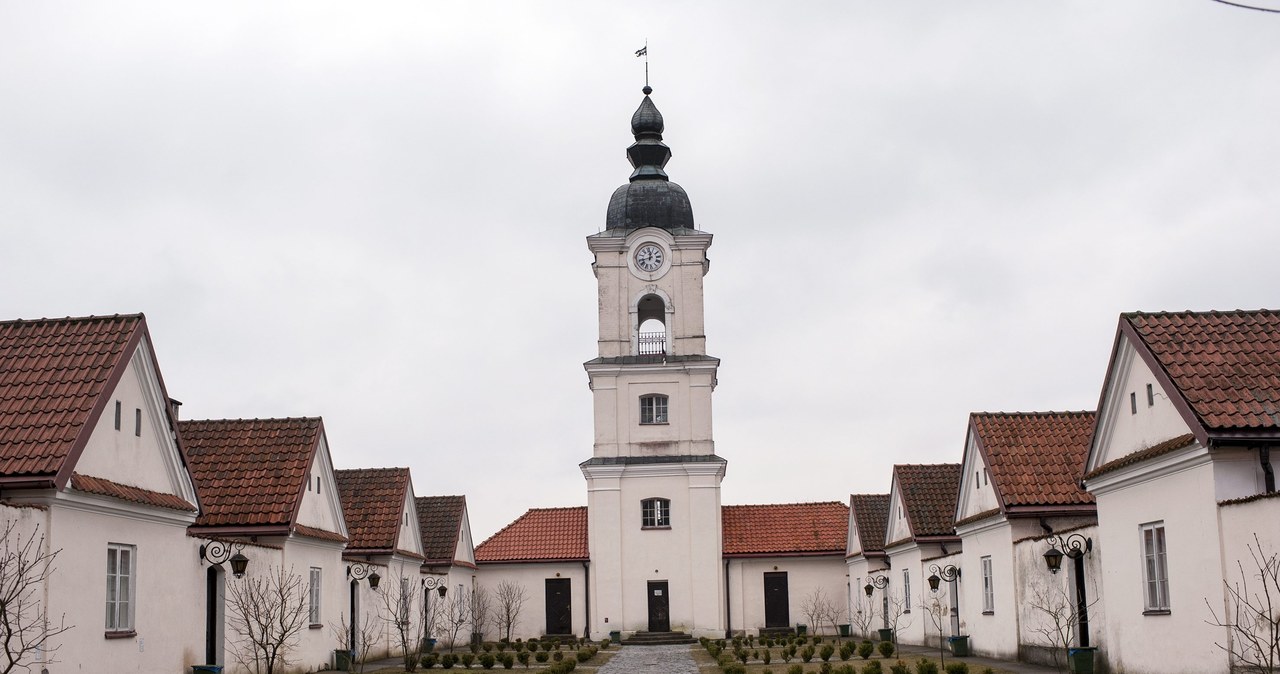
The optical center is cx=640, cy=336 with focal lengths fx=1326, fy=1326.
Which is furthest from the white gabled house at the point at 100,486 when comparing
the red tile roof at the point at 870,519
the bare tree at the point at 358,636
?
the red tile roof at the point at 870,519

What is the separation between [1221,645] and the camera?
17.0 metres

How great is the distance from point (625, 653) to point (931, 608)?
35.8 ft

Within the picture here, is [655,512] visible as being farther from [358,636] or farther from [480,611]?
[358,636]

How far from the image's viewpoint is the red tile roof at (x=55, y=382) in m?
17.5

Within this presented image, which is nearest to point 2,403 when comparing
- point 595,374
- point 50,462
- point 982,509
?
point 50,462

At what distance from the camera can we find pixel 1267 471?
16.9 meters

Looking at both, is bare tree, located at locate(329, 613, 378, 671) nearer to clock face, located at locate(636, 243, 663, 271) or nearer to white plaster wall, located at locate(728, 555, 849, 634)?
white plaster wall, located at locate(728, 555, 849, 634)

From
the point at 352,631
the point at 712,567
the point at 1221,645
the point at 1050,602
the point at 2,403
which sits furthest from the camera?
the point at 712,567

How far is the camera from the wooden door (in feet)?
169

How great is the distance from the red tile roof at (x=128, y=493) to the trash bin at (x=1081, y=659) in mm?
15073

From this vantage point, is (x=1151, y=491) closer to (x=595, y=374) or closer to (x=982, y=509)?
(x=982, y=509)

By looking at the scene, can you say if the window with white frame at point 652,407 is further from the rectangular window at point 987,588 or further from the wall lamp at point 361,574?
the rectangular window at point 987,588

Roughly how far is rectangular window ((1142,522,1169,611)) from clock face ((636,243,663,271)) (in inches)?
1348

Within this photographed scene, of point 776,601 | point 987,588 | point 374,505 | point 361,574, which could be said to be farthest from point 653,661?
point 776,601
